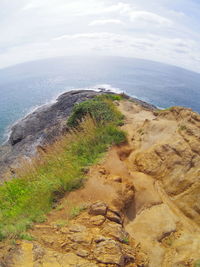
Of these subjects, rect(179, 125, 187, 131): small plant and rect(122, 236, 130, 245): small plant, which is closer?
rect(122, 236, 130, 245): small plant

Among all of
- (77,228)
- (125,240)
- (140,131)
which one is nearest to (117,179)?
(125,240)

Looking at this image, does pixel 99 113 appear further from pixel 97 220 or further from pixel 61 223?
pixel 61 223

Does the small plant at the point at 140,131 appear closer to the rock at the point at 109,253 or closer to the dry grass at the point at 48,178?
the dry grass at the point at 48,178

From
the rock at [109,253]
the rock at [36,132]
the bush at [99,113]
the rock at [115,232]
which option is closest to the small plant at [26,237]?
the rock at [109,253]

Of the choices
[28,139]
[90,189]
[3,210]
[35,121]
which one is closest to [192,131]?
[90,189]

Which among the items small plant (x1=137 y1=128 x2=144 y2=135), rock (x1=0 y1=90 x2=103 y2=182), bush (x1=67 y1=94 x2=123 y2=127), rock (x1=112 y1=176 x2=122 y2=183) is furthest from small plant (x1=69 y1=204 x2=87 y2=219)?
rock (x1=0 y1=90 x2=103 y2=182)

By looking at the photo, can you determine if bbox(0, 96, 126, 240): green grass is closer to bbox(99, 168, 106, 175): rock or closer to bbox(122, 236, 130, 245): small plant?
bbox(99, 168, 106, 175): rock

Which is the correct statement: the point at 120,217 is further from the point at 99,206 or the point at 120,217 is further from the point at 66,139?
the point at 66,139
